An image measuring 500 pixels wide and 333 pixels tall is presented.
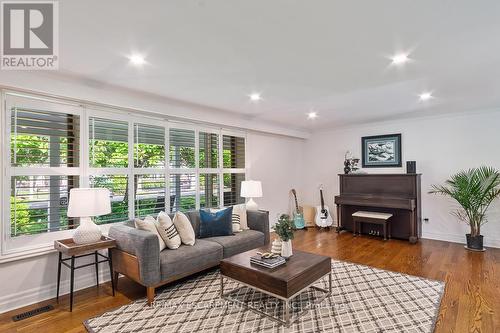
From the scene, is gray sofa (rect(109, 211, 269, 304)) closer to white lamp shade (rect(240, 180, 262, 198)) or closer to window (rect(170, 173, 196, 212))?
window (rect(170, 173, 196, 212))

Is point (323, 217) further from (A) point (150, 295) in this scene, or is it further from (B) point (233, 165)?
(A) point (150, 295)

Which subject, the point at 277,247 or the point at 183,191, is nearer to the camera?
the point at 277,247

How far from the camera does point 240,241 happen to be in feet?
12.4

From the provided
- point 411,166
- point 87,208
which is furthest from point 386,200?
point 87,208

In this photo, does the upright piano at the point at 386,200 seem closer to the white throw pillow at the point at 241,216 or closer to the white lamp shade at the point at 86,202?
the white throw pillow at the point at 241,216

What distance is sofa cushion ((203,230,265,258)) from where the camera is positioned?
360 centimetres

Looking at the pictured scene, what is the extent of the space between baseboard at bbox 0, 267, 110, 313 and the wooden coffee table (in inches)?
65.9

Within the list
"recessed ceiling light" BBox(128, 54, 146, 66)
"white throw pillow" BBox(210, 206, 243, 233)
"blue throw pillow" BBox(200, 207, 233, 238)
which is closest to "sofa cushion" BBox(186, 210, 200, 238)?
"blue throw pillow" BBox(200, 207, 233, 238)

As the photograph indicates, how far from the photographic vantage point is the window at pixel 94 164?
9.41ft

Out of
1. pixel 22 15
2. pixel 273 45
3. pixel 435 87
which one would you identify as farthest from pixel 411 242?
pixel 22 15

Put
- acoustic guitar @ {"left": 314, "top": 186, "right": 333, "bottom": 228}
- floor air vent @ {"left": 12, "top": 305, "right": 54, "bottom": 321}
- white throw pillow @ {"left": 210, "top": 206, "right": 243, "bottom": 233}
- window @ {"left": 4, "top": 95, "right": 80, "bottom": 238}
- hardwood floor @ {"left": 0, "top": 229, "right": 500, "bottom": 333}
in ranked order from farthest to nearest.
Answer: acoustic guitar @ {"left": 314, "top": 186, "right": 333, "bottom": 228} → white throw pillow @ {"left": 210, "top": 206, "right": 243, "bottom": 233} → window @ {"left": 4, "top": 95, "right": 80, "bottom": 238} → floor air vent @ {"left": 12, "top": 305, "right": 54, "bottom": 321} → hardwood floor @ {"left": 0, "top": 229, "right": 500, "bottom": 333}

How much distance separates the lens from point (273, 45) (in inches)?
91.6

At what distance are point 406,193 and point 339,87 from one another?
3.02 meters

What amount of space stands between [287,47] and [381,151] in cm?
439
